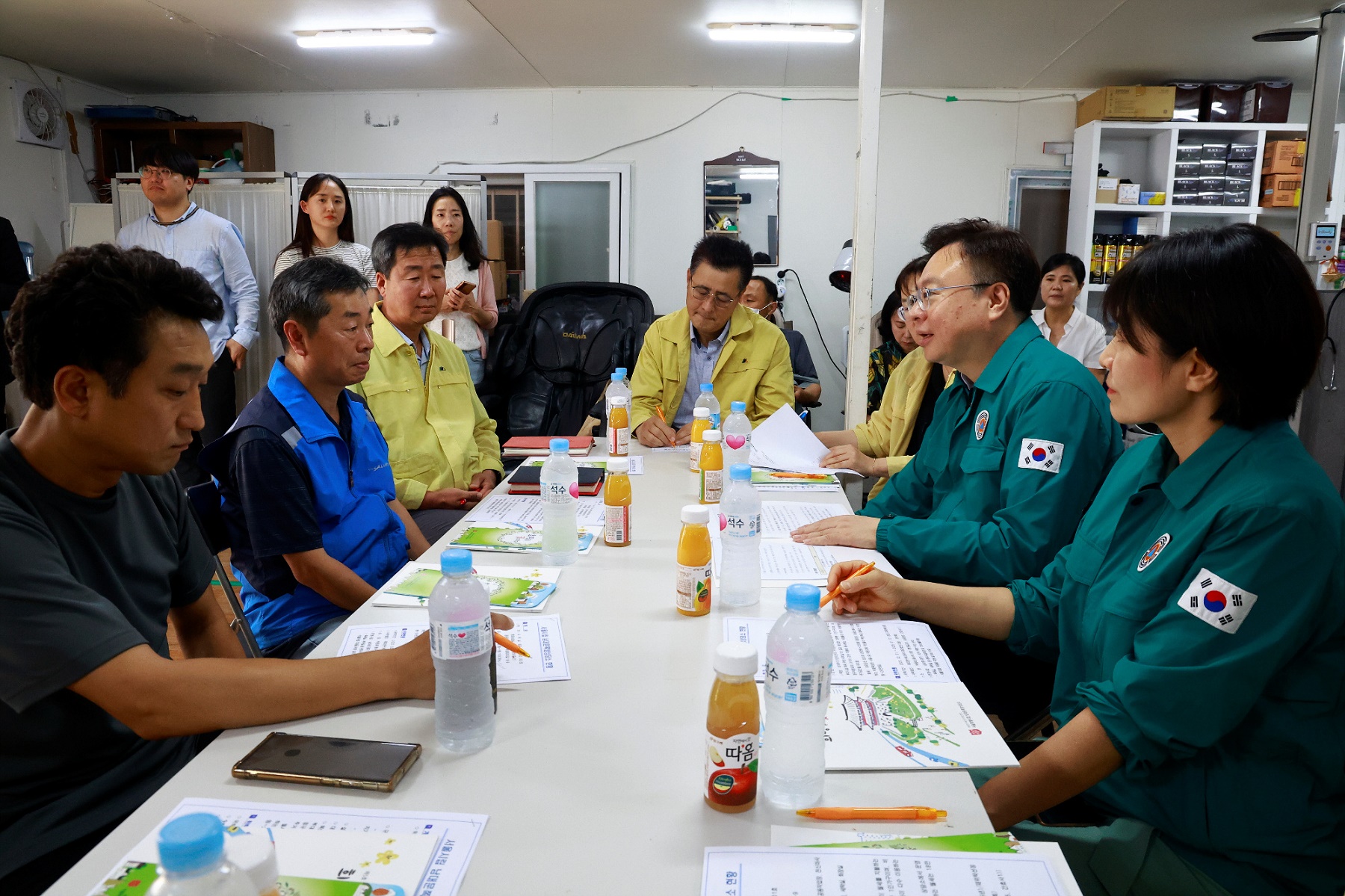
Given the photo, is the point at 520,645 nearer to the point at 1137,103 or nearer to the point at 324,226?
the point at 324,226

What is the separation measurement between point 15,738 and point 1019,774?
1.28 m

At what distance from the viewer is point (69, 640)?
993 millimetres

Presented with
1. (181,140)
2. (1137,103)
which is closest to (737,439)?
(1137,103)

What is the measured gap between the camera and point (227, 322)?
493 centimetres

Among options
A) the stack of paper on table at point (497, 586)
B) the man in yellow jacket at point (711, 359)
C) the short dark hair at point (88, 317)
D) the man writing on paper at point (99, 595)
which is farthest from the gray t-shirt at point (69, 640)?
the man in yellow jacket at point (711, 359)

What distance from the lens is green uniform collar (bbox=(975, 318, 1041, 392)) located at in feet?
6.49

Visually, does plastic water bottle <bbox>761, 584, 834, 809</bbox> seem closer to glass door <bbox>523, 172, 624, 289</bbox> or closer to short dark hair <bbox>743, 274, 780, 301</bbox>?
short dark hair <bbox>743, 274, 780, 301</bbox>

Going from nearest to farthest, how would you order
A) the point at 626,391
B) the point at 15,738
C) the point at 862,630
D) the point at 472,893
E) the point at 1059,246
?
the point at 472,893 → the point at 15,738 → the point at 862,630 → the point at 626,391 → the point at 1059,246

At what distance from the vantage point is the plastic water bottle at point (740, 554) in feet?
5.00

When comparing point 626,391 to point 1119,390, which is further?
point 626,391

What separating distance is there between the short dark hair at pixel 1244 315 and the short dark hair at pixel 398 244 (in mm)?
2330

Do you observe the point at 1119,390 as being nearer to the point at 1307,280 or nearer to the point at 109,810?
the point at 1307,280

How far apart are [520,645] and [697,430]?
4.93 feet

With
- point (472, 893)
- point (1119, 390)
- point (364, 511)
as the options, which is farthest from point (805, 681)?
point (364, 511)
